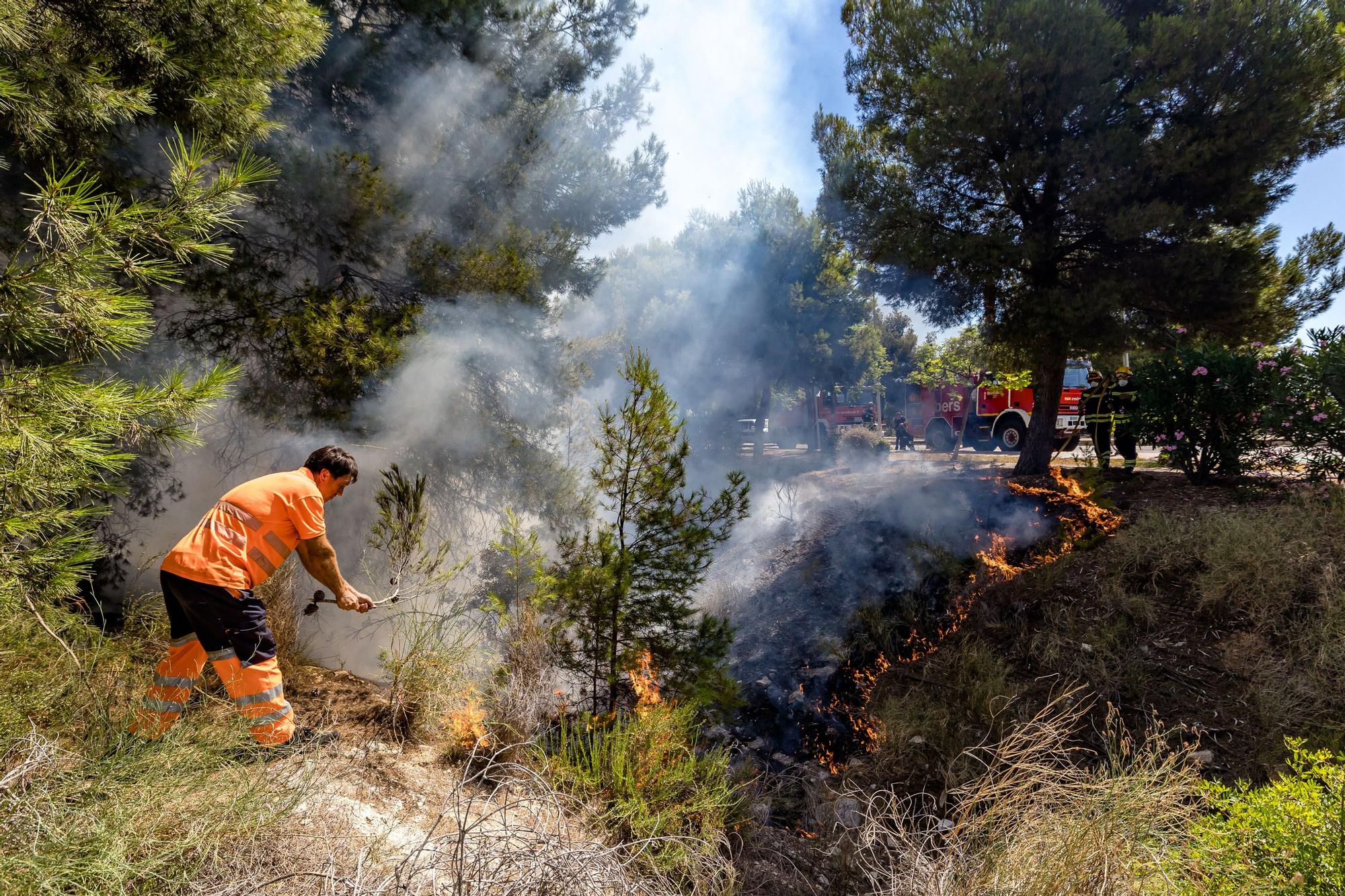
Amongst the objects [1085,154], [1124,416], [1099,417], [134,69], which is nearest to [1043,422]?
Answer: [1099,417]

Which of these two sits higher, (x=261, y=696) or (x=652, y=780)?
(x=261, y=696)

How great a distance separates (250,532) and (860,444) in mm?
14562

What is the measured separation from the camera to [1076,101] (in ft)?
23.9

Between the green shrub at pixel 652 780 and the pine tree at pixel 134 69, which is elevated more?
the pine tree at pixel 134 69

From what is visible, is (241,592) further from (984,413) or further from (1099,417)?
(984,413)

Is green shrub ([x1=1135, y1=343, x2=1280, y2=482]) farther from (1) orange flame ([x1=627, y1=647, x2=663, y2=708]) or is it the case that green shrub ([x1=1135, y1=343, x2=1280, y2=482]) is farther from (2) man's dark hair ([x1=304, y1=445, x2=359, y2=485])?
(2) man's dark hair ([x1=304, y1=445, x2=359, y2=485])

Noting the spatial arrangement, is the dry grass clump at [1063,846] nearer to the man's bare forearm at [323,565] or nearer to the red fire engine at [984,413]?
the man's bare forearm at [323,565]

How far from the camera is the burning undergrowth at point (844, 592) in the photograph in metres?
5.63

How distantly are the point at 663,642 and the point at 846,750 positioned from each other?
7.57 ft

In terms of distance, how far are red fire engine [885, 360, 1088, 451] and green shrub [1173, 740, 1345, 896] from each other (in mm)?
11496

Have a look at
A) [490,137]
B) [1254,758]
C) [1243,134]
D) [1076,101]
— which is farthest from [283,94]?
[1243,134]

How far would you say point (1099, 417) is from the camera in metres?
8.46

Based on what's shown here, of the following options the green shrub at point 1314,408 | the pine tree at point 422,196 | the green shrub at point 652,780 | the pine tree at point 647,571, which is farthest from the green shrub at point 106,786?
the green shrub at point 1314,408

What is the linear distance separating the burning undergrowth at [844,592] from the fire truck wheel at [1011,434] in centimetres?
594
